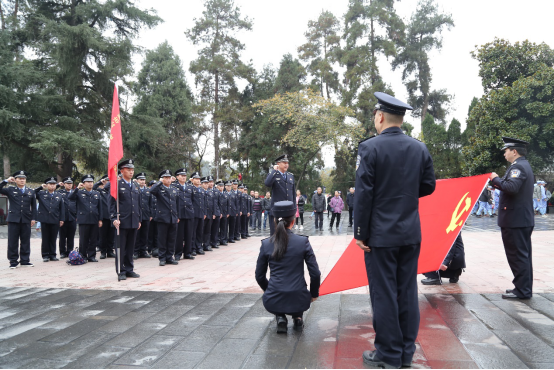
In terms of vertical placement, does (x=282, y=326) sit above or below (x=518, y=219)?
below

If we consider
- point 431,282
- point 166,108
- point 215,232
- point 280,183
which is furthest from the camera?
point 166,108

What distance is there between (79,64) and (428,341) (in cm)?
2463

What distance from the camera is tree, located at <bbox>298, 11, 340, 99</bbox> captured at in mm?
38938

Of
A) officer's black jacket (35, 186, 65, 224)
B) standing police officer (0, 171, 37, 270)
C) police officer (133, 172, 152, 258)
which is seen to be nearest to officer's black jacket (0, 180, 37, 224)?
standing police officer (0, 171, 37, 270)

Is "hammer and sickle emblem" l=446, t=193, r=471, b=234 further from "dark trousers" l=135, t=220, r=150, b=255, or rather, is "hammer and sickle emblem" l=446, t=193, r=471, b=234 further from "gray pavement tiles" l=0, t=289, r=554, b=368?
"dark trousers" l=135, t=220, r=150, b=255

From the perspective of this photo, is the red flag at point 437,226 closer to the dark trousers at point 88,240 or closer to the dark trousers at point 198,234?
the dark trousers at point 198,234

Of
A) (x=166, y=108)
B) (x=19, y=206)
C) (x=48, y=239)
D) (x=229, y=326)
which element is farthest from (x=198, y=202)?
(x=166, y=108)

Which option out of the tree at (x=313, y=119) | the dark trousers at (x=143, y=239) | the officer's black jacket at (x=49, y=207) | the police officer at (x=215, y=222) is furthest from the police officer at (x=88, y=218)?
the tree at (x=313, y=119)

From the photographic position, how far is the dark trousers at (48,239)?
9.11m

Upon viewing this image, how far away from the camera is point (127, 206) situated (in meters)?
7.12

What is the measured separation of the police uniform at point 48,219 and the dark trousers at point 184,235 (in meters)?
2.89

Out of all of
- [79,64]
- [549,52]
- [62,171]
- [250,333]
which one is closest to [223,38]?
[79,64]

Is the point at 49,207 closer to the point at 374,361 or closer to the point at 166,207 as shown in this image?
the point at 166,207

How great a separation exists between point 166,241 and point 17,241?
301cm
